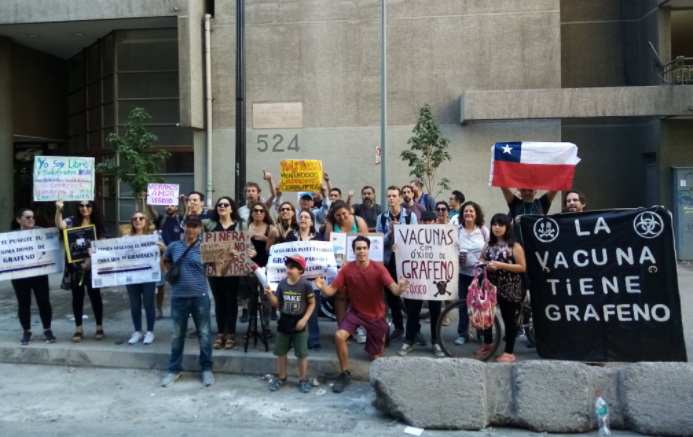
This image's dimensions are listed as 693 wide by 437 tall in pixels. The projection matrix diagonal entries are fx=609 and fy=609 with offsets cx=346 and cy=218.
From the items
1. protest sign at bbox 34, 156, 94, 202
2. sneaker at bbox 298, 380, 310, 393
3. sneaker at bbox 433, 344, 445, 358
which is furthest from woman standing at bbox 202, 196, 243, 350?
sneaker at bbox 433, 344, 445, 358

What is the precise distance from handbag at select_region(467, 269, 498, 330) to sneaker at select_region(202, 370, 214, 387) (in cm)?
292

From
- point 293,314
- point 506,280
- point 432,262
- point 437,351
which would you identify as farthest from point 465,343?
point 293,314

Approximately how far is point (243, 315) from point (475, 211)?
143 inches

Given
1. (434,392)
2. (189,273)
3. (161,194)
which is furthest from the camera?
(161,194)

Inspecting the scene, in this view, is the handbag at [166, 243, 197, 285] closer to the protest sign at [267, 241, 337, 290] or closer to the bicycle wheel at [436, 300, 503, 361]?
the protest sign at [267, 241, 337, 290]

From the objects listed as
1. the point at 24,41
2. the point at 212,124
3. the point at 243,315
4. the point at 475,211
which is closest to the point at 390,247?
the point at 475,211

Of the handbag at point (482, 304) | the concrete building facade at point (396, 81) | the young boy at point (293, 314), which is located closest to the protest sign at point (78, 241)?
the young boy at point (293, 314)

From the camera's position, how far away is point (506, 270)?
21.5 feet

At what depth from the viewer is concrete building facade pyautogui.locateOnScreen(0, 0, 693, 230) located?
14570 millimetres

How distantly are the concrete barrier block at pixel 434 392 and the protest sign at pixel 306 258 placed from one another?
1.85 m

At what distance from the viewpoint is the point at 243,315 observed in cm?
880

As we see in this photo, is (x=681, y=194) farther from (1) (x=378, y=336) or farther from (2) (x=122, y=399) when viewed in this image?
(2) (x=122, y=399)

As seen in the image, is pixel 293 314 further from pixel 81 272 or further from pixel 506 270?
pixel 81 272

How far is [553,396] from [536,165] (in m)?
2.89
